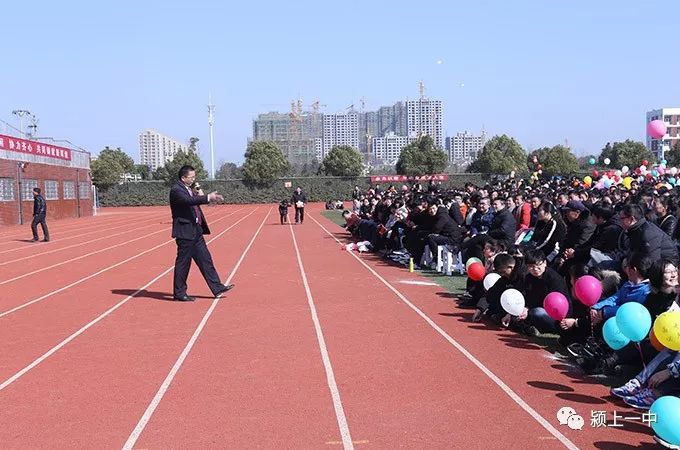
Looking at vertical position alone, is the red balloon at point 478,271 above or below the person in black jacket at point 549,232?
below

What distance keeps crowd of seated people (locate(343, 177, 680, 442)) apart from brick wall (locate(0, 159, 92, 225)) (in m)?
24.4

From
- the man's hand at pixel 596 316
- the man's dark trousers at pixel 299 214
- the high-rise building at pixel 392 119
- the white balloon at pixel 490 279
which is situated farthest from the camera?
the high-rise building at pixel 392 119

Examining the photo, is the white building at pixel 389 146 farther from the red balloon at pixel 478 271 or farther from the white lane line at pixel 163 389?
the white lane line at pixel 163 389

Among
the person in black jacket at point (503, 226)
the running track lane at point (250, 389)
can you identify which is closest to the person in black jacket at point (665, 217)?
the person in black jacket at point (503, 226)

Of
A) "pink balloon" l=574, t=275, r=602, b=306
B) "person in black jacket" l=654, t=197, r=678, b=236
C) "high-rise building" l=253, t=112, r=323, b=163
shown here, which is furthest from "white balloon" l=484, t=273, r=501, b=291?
"high-rise building" l=253, t=112, r=323, b=163

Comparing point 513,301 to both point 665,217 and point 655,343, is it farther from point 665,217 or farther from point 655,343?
point 665,217

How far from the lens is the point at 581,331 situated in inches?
249

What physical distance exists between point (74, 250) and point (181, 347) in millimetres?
13157

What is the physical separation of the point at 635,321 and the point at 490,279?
3.46 meters

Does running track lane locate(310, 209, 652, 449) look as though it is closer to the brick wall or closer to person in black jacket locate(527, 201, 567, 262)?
person in black jacket locate(527, 201, 567, 262)

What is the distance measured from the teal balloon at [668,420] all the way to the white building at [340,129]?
563 ft

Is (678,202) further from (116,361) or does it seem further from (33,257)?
(33,257)

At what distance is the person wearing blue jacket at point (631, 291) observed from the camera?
5.49m

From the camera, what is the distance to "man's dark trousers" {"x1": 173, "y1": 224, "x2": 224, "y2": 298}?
9.58m
